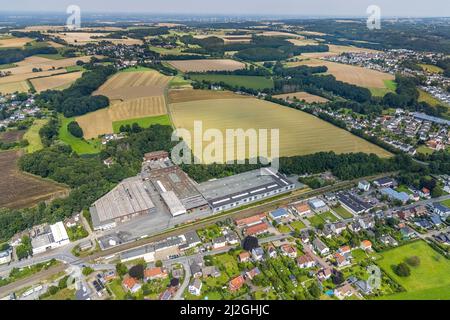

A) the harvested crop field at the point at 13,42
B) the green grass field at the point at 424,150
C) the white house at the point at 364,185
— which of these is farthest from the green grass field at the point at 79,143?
the harvested crop field at the point at 13,42

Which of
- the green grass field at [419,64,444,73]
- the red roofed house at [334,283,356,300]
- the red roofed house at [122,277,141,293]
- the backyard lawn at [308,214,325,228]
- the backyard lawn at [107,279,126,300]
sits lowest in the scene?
the red roofed house at [334,283,356,300]

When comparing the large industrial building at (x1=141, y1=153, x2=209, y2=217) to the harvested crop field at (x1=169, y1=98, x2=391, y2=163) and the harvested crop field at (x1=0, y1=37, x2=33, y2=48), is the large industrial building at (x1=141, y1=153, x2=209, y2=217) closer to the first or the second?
the harvested crop field at (x1=169, y1=98, x2=391, y2=163)

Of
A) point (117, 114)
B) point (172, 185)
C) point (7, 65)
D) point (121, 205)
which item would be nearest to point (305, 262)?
point (172, 185)

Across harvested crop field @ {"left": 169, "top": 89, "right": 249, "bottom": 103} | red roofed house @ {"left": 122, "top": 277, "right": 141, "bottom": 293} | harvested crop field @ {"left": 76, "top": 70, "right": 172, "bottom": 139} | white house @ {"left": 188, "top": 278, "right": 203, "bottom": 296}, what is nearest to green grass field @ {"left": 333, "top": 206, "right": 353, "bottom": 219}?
white house @ {"left": 188, "top": 278, "right": 203, "bottom": 296}

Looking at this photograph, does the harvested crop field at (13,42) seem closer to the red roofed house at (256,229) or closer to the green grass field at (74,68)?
the green grass field at (74,68)

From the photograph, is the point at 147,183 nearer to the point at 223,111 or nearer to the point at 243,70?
the point at 223,111
